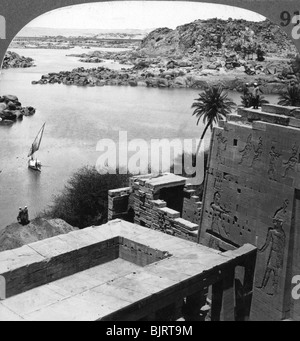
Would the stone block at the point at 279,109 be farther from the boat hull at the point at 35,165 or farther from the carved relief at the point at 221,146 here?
the boat hull at the point at 35,165

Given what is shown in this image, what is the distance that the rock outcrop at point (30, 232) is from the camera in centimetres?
2552

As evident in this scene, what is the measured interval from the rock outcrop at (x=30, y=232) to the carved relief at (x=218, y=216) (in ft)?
35.7

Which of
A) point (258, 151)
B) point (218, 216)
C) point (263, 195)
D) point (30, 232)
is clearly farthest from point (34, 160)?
point (263, 195)

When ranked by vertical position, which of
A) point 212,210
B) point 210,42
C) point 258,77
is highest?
point 210,42

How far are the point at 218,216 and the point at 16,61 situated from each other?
91.7 ft

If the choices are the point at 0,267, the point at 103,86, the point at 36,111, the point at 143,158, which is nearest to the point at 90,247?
the point at 0,267

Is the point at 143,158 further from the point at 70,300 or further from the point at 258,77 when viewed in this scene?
the point at 70,300

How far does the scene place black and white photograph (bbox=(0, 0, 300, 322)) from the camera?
41.1 ft

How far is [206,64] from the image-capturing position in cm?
5169

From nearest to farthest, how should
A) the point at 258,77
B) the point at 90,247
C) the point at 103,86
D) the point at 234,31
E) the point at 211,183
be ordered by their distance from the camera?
the point at 90,247 → the point at 211,183 → the point at 234,31 → the point at 258,77 → the point at 103,86

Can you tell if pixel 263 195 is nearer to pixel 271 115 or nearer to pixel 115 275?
pixel 271 115

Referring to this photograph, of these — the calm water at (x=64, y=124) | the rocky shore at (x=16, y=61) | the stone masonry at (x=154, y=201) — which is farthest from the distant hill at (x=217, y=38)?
the stone masonry at (x=154, y=201)

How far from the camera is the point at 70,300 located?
12.2m
